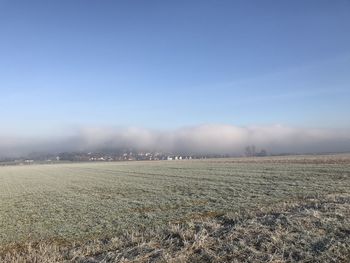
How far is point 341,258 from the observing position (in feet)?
29.5

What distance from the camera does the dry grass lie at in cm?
961

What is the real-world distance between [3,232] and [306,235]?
12.4 meters

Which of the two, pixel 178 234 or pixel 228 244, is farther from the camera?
pixel 178 234

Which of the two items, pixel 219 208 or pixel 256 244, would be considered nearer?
pixel 256 244

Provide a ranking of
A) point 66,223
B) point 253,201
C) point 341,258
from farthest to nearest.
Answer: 1. point 253,201
2. point 66,223
3. point 341,258

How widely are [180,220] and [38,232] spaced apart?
5947 millimetres

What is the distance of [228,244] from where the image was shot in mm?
10625

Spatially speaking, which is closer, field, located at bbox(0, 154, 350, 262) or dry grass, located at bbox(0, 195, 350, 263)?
dry grass, located at bbox(0, 195, 350, 263)

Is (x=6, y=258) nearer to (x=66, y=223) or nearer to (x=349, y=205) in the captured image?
(x=66, y=223)

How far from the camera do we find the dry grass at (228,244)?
961 cm

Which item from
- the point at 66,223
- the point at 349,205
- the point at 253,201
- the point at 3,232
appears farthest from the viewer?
the point at 253,201

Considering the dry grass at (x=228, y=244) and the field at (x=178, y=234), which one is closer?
the dry grass at (x=228, y=244)

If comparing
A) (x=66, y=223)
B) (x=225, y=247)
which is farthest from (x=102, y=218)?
(x=225, y=247)

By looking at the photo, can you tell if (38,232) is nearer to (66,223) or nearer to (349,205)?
(66,223)
